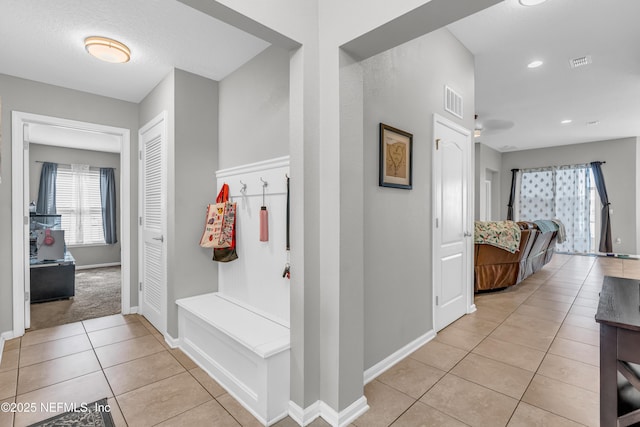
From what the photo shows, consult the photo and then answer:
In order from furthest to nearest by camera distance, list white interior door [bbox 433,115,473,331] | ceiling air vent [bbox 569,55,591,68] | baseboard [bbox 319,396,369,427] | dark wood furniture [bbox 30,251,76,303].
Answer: dark wood furniture [bbox 30,251,76,303] → ceiling air vent [bbox 569,55,591,68] → white interior door [bbox 433,115,473,331] → baseboard [bbox 319,396,369,427]

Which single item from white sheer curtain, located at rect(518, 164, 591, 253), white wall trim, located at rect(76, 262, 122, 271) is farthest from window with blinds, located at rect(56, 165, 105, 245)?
white sheer curtain, located at rect(518, 164, 591, 253)

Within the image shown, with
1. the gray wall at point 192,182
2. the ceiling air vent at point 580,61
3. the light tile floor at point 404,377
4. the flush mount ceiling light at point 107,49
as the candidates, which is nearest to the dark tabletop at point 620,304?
the light tile floor at point 404,377

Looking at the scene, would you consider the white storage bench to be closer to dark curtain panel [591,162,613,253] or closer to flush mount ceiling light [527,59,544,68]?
flush mount ceiling light [527,59,544,68]

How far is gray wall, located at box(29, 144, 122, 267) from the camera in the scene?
598 centimetres

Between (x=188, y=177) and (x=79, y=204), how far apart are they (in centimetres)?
541

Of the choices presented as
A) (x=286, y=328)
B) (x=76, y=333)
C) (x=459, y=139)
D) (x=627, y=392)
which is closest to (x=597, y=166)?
(x=459, y=139)

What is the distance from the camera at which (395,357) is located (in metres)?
2.30

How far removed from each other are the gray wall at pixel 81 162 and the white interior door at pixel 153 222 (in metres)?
3.47

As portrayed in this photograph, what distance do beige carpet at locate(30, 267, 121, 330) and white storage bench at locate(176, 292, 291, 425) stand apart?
5.63ft

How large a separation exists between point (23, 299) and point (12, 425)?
172 centimetres

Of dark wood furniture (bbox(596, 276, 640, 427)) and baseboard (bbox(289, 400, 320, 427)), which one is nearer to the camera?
dark wood furniture (bbox(596, 276, 640, 427))

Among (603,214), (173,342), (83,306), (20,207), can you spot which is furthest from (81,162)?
(603,214)

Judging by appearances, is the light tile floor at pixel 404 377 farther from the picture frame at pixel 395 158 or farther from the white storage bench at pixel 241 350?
the picture frame at pixel 395 158

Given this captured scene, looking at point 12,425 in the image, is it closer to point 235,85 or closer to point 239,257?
point 239,257
